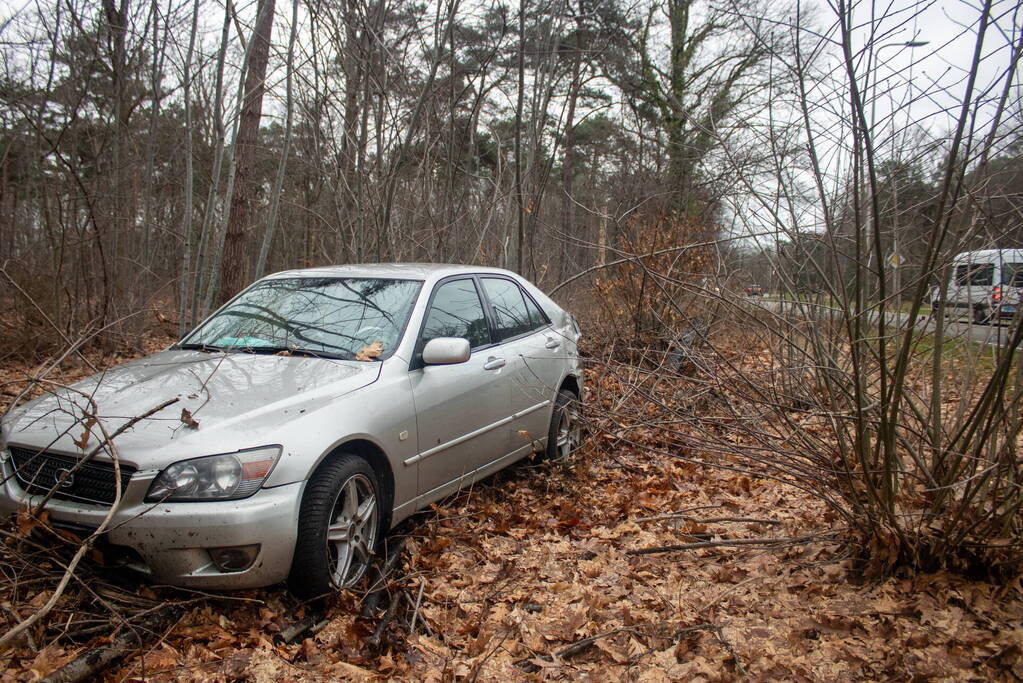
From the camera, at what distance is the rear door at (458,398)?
378cm

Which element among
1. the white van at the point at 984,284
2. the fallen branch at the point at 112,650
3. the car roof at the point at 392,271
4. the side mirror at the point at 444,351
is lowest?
the fallen branch at the point at 112,650

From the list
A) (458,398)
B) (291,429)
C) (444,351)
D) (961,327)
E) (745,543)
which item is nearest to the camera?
(291,429)

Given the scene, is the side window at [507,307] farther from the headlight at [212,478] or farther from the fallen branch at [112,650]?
the fallen branch at [112,650]

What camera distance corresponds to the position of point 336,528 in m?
3.12

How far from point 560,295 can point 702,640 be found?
8.90m

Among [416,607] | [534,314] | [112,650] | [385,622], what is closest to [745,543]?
[416,607]

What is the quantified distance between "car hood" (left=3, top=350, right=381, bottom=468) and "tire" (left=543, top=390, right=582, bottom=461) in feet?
6.19

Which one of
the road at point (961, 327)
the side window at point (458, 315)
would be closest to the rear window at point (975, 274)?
the road at point (961, 327)

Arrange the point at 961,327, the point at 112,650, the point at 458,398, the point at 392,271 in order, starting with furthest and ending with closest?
the point at 392,271, the point at 458,398, the point at 961,327, the point at 112,650

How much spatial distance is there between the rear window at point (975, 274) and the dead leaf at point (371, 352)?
2838 mm

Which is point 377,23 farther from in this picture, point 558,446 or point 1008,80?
point 1008,80

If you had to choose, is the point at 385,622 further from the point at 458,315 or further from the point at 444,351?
the point at 458,315

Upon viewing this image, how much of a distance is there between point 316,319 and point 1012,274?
3546 mm

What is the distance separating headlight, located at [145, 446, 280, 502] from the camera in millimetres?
2781
